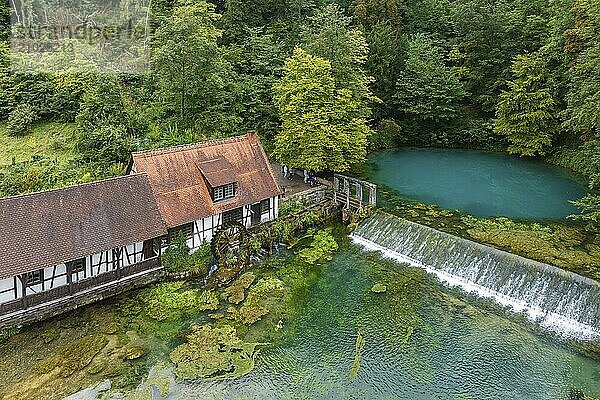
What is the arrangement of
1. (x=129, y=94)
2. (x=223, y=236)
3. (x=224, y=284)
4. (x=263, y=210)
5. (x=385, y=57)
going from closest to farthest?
(x=224, y=284)
(x=223, y=236)
(x=263, y=210)
(x=129, y=94)
(x=385, y=57)

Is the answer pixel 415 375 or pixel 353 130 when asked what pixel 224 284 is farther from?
pixel 353 130

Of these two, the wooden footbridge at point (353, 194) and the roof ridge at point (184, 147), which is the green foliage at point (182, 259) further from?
the wooden footbridge at point (353, 194)

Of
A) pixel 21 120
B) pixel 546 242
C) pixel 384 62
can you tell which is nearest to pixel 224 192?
pixel 546 242

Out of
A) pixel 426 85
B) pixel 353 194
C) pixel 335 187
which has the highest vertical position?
pixel 426 85

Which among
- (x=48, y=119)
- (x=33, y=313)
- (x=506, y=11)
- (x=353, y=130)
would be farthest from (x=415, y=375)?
(x=506, y=11)

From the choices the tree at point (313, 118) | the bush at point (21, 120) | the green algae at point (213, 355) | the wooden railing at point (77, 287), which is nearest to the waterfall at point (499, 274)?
the tree at point (313, 118)

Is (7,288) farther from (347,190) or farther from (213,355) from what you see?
(347,190)
